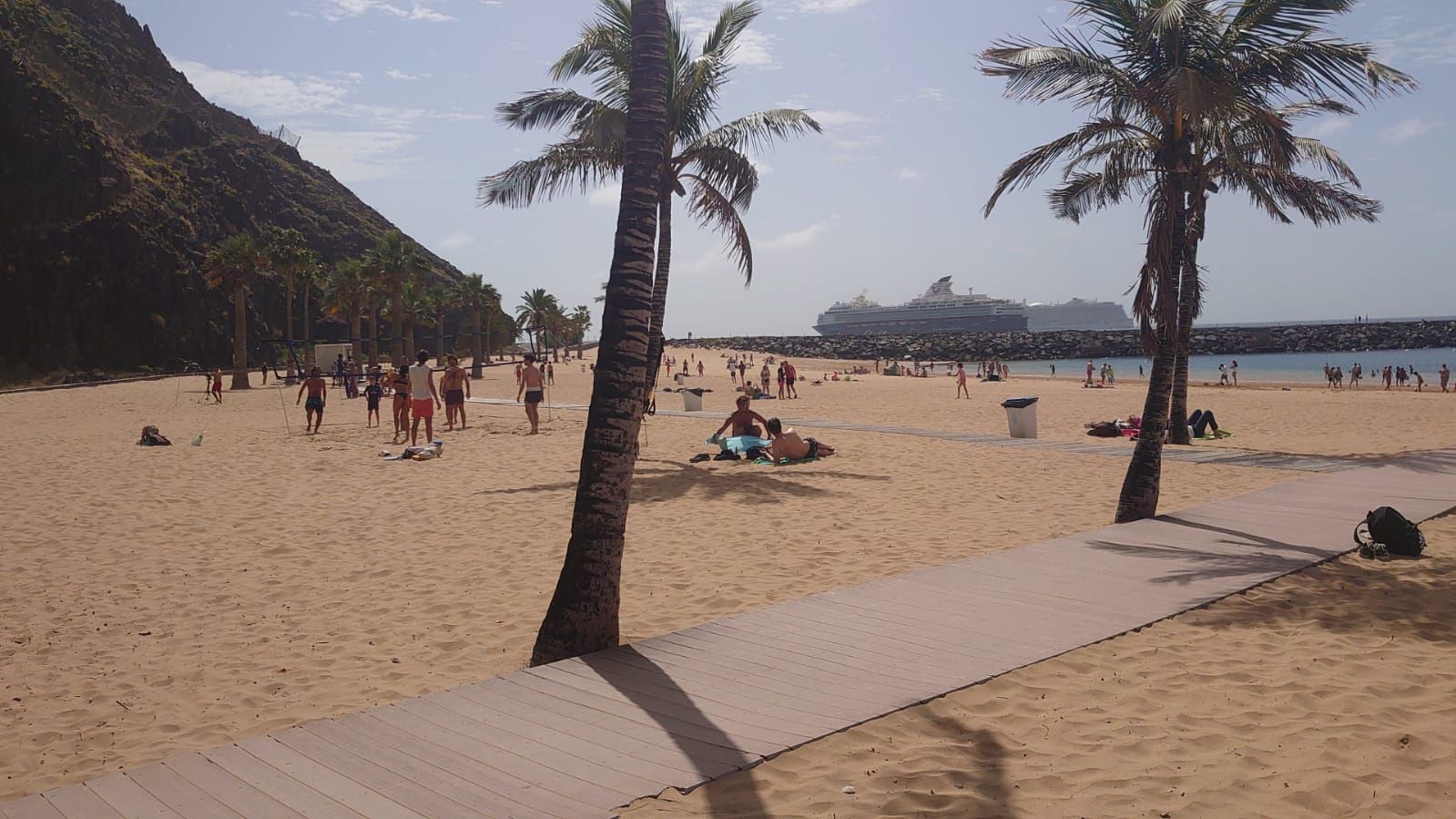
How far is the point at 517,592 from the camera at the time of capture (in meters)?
6.82

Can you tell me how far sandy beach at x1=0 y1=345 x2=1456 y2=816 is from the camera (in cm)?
395

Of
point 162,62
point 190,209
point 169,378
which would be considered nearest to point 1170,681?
point 169,378

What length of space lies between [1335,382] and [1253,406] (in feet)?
71.2

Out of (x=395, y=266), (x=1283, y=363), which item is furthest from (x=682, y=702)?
(x=1283, y=363)

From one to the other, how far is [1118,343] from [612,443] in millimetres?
115687

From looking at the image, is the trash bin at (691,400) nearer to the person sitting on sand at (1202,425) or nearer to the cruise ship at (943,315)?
the person sitting on sand at (1202,425)

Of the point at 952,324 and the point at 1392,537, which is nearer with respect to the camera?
the point at 1392,537

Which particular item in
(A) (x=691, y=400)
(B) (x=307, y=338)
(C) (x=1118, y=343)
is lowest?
(A) (x=691, y=400)

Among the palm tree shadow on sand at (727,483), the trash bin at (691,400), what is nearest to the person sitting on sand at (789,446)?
the palm tree shadow on sand at (727,483)

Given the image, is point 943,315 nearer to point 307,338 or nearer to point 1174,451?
point 307,338

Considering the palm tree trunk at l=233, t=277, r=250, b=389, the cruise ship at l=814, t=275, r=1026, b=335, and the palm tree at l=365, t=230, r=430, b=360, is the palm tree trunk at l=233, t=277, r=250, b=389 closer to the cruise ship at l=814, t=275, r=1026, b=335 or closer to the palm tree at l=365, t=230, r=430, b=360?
the palm tree at l=365, t=230, r=430, b=360

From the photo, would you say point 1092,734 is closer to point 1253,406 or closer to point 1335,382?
point 1253,406

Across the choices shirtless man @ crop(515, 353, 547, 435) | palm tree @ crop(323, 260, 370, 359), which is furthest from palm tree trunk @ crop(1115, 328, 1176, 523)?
palm tree @ crop(323, 260, 370, 359)

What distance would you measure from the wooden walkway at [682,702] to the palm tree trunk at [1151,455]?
1.62 metres
